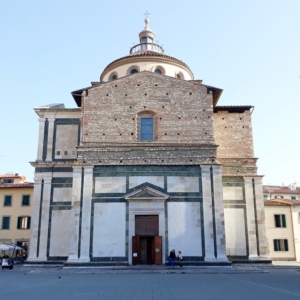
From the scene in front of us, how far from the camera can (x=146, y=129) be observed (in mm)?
24406

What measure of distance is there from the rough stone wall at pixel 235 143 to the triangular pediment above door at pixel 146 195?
18.7 ft

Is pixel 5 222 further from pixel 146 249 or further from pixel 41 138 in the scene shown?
pixel 146 249

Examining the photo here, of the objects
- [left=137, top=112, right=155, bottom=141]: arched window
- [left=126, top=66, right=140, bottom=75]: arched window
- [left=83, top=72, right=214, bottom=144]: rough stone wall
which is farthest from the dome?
[left=137, top=112, right=155, bottom=141]: arched window

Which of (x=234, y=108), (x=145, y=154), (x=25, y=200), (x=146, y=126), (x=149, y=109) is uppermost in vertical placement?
(x=234, y=108)

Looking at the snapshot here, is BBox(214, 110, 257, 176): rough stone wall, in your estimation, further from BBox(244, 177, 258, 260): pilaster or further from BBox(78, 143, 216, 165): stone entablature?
BBox(78, 143, 216, 165): stone entablature

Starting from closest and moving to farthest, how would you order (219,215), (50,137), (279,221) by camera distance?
(219,215) < (50,137) < (279,221)

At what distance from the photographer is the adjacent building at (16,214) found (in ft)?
116

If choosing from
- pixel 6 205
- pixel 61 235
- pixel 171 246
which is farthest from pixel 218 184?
pixel 6 205

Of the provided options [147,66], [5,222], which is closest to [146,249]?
[147,66]

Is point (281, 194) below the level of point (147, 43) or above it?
below

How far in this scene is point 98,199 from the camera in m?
22.6

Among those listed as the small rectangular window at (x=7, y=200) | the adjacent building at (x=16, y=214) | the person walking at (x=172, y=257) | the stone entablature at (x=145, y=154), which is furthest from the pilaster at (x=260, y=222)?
the small rectangular window at (x=7, y=200)

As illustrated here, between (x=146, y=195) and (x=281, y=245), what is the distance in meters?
19.3

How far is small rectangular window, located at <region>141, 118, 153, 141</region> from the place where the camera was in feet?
79.5
